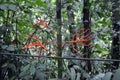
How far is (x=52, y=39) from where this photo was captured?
2295 mm

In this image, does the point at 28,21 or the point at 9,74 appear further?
the point at 28,21

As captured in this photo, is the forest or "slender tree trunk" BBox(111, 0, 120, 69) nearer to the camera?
the forest

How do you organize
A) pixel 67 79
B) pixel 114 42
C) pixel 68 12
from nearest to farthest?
1. pixel 67 79
2. pixel 68 12
3. pixel 114 42

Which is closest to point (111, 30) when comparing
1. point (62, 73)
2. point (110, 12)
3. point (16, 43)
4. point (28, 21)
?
point (110, 12)

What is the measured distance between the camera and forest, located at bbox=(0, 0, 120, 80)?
1.69 meters

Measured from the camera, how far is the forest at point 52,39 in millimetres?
1688

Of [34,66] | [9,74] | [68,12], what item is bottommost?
[9,74]

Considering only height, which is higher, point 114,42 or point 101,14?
→ point 101,14

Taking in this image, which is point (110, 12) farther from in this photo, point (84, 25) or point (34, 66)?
point (34, 66)

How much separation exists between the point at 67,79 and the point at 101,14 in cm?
110

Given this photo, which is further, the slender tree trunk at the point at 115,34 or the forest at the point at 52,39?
the slender tree trunk at the point at 115,34

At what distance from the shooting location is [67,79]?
1.54m

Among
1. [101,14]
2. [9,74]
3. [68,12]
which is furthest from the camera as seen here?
[68,12]

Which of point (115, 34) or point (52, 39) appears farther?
point (115, 34)
